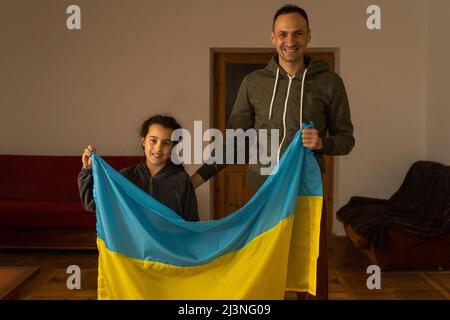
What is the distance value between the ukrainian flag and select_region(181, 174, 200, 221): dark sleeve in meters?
0.20

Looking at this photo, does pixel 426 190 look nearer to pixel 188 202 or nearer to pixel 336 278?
pixel 336 278

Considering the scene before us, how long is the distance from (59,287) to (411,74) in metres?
3.76

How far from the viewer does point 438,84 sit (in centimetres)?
504

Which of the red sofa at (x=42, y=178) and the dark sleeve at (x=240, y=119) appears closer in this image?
the dark sleeve at (x=240, y=119)

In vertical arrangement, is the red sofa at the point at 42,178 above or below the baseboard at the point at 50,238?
above

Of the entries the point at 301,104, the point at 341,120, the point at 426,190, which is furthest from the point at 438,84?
the point at 301,104

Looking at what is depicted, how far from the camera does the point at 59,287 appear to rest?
3.65m

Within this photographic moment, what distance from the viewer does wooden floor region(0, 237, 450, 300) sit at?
11.4ft

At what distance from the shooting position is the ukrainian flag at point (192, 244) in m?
2.07

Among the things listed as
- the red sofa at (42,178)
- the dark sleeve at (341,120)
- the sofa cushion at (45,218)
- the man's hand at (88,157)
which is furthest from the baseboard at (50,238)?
the dark sleeve at (341,120)

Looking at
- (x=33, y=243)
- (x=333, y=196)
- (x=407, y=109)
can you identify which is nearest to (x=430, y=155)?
(x=407, y=109)

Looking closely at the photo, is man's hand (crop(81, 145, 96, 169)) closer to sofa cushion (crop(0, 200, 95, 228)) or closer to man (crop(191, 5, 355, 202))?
man (crop(191, 5, 355, 202))

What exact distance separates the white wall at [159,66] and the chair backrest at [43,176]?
0.25m

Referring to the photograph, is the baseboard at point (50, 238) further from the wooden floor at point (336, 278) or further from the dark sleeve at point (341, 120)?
the dark sleeve at point (341, 120)
